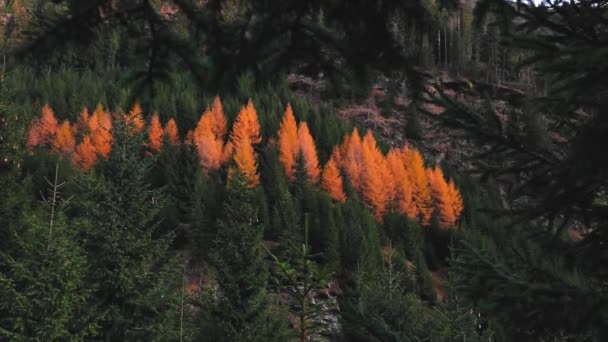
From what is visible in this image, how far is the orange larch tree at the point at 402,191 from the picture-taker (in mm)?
56656

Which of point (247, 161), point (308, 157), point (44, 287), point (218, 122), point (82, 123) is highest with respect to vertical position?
point (218, 122)

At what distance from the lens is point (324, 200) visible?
166ft

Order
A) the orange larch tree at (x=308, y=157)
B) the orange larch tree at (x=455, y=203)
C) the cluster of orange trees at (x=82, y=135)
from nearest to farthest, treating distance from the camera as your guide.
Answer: the orange larch tree at (x=455, y=203)
the orange larch tree at (x=308, y=157)
the cluster of orange trees at (x=82, y=135)

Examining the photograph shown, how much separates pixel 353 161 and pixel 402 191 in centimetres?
722

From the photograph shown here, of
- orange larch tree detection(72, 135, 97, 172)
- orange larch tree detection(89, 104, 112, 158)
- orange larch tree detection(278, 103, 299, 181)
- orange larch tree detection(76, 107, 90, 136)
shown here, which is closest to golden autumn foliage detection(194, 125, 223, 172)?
orange larch tree detection(278, 103, 299, 181)

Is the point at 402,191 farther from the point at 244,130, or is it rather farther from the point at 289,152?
the point at 244,130

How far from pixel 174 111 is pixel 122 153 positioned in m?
65.3

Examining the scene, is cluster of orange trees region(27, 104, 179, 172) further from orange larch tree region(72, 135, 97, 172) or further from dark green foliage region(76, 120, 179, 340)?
dark green foliage region(76, 120, 179, 340)

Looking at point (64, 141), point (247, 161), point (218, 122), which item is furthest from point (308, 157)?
point (64, 141)

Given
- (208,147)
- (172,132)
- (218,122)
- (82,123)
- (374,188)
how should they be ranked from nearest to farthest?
1. (374,188)
2. (208,147)
3. (172,132)
4. (82,123)
5. (218,122)

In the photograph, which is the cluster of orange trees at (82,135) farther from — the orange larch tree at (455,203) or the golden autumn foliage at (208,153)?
the orange larch tree at (455,203)

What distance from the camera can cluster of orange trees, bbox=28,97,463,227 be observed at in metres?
57.6

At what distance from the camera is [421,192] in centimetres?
6088

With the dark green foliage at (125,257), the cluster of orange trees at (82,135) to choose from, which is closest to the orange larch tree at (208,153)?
the cluster of orange trees at (82,135)
